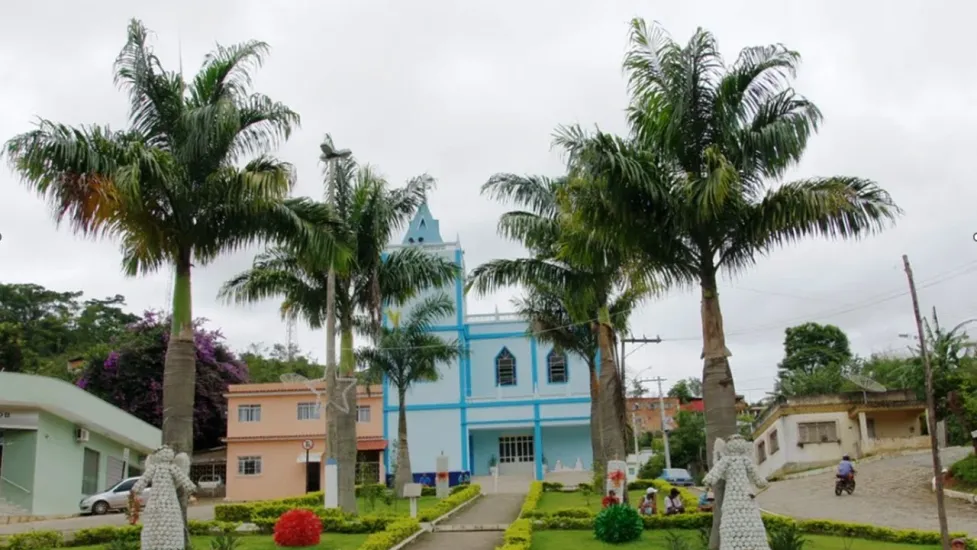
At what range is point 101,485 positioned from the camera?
3347 centimetres

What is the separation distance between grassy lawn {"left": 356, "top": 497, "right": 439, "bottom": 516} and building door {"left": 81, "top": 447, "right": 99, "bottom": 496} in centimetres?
1106

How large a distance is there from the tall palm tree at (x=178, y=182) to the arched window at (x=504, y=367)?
26.8m

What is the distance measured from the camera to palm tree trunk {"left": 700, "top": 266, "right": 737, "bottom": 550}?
1276cm

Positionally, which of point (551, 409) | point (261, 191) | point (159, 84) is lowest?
point (551, 409)

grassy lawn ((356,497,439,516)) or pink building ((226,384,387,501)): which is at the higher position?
pink building ((226,384,387,501))

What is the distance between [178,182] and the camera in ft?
45.7

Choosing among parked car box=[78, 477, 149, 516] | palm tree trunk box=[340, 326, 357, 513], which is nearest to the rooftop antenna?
palm tree trunk box=[340, 326, 357, 513]

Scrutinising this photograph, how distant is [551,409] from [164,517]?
99.8 feet

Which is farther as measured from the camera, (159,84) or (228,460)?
(228,460)

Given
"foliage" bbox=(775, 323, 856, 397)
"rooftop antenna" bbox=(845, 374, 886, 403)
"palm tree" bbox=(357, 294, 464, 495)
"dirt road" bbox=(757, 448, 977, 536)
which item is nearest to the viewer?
"dirt road" bbox=(757, 448, 977, 536)

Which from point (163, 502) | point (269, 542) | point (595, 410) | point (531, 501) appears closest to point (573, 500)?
point (531, 501)

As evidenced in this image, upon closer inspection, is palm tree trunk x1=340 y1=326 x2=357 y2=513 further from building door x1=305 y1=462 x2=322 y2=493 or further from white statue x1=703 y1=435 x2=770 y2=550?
building door x1=305 y1=462 x2=322 y2=493

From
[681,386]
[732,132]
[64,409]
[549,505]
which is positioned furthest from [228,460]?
[681,386]

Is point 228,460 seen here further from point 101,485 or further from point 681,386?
point 681,386
